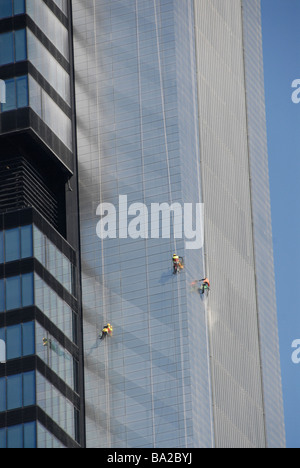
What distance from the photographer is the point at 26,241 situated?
187m

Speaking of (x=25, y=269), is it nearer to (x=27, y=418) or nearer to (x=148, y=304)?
(x=148, y=304)

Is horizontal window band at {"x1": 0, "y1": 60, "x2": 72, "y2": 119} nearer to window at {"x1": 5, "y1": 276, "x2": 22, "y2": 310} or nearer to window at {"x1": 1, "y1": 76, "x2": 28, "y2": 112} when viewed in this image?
window at {"x1": 1, "y1": 76, "x2": 28, "y2": 112}

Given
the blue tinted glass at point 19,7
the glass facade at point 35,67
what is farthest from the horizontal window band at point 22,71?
the blue tinted glass at point 19,7

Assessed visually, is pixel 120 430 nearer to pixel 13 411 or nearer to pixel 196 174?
pixel 13 411

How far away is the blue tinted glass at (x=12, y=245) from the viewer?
186 m

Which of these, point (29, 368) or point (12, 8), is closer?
point (29, 368)

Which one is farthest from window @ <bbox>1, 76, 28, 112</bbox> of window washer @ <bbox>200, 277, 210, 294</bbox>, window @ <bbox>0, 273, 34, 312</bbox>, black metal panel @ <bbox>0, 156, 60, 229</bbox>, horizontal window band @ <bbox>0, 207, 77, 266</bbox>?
window washer @ <bbox>200, 277, 210, 294</bbox>

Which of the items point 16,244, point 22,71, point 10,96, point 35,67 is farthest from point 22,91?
point 16,244

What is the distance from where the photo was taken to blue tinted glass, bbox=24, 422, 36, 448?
7018 inches

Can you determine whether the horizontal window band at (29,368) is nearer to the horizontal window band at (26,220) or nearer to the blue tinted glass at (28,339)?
the blue tinted glass at (28,339)

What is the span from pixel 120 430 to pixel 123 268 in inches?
657

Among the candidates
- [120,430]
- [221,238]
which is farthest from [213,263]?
[120,430]
